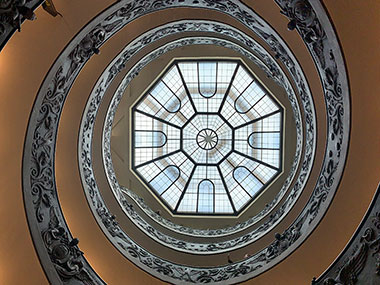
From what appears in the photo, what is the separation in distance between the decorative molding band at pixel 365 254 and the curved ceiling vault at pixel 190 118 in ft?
0.08

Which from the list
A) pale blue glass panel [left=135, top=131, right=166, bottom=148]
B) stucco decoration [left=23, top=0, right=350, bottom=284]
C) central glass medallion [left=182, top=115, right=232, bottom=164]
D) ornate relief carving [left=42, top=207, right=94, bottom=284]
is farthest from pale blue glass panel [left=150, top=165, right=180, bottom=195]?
ornate relief carving [left=42, top=207, right=94, bottom=284]

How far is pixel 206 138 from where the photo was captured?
15656 millimetres

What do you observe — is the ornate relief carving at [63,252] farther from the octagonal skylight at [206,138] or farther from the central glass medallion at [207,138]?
the central glass medallion at [207,138]

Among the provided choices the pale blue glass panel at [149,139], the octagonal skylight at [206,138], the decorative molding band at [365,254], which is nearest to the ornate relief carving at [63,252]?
the decorative molding band at [365,254]

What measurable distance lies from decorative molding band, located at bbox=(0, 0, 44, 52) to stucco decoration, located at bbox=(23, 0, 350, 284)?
5.63 feet

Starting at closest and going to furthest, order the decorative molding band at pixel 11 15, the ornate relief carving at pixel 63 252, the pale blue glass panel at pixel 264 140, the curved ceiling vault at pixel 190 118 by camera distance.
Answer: the decorative molding band at pixel 11 15 → the curved ceiling vault at pixel 190 118 → the ornate relief carving at pixel 63 252 → the pale blue glass panel at pixel 264 140

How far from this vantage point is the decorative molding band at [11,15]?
177 inches

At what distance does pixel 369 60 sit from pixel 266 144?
9933 mm

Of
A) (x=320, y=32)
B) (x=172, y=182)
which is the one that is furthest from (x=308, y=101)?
(x=172, y=182)

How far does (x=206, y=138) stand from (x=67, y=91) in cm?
914

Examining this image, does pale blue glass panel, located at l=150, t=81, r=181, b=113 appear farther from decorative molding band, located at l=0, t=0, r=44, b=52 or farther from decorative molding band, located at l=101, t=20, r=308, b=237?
decorative molding band, located at l=0, t=0, r=44, b=52

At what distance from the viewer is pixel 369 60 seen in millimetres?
5312

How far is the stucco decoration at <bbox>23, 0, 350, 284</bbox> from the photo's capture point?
595 centimetres

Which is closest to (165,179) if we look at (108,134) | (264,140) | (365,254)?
(264,140)
